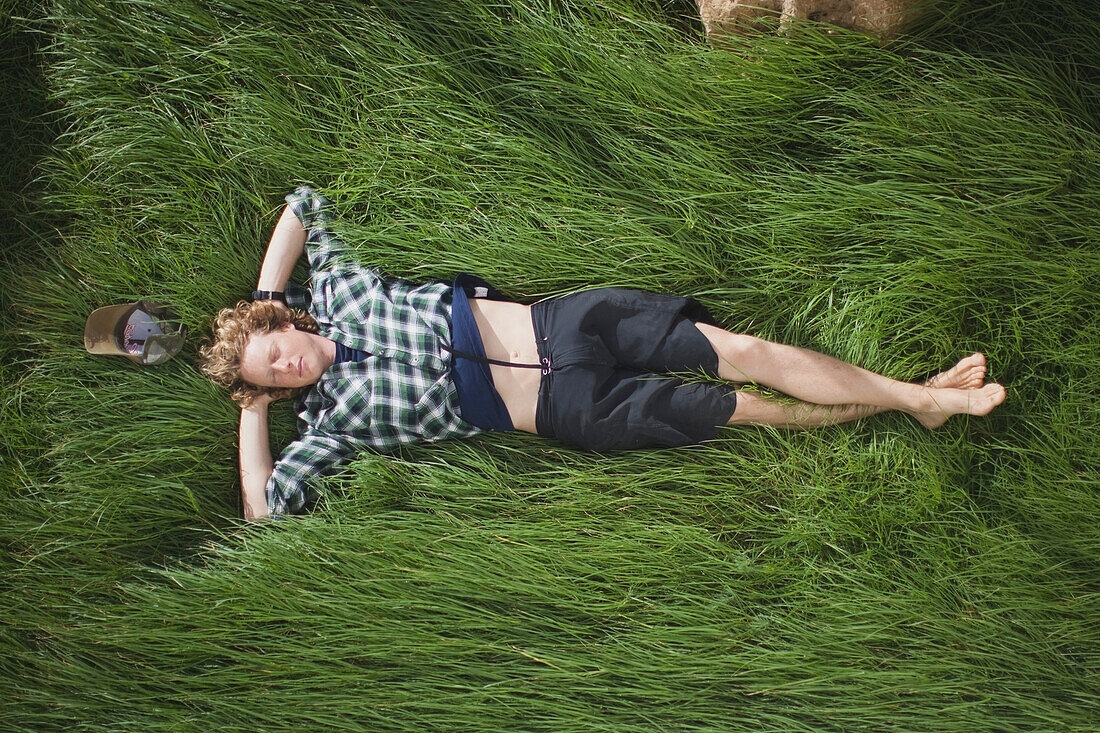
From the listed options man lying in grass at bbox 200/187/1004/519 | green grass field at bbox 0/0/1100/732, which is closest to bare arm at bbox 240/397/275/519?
man lying in grass at bbox 200/187/1004/519

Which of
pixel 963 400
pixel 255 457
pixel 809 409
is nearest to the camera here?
pixel 963 400

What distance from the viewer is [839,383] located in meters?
2.03

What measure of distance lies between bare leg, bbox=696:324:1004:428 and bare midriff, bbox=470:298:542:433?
0.56 metres

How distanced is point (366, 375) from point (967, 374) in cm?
191

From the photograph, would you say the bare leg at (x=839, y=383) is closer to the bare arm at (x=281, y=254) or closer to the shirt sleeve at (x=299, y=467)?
the shirt sleeve at (x=299, y=467)

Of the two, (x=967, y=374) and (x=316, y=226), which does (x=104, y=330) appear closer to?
(x=316, y=226)

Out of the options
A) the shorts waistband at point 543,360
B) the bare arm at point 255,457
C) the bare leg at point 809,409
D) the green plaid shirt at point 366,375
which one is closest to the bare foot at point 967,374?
the bare leg at point 809,409

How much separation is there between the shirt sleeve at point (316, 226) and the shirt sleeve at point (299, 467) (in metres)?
0.61

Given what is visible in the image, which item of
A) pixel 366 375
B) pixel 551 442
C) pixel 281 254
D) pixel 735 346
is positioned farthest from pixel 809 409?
pixel 281 254

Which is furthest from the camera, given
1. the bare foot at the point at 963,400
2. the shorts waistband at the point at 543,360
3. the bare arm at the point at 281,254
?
the bare arm at the point at 281,254

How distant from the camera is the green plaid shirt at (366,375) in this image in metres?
2.14

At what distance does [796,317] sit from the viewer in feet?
7.01

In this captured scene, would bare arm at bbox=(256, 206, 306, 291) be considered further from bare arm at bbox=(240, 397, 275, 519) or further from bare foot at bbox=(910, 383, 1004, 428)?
bare foot at bbox=(910, 383, 1004, 428)

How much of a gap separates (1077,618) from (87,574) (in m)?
3.22
